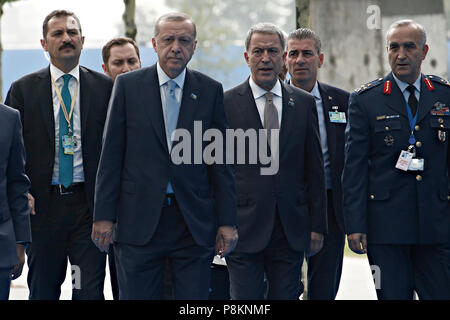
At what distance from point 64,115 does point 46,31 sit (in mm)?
729

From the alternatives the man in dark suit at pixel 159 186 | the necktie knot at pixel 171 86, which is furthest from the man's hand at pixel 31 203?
the necktie knot at pixel 171 86

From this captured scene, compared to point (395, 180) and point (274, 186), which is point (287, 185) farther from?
point (395, 180)

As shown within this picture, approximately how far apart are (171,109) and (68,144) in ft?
3.77

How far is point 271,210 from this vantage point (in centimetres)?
541

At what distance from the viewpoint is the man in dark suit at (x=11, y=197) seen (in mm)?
4504

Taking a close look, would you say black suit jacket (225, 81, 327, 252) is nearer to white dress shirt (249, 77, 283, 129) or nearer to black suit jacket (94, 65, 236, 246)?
white dress shirt (249, 77, 283, 129)

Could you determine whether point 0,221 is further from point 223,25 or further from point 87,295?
point 223,25

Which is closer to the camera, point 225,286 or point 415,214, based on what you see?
point 415,214

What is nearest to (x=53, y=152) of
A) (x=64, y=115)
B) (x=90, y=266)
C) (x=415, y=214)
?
(x=64, y=115)

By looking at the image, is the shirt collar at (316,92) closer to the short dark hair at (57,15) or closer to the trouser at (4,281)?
the short dark hair at (57,15)

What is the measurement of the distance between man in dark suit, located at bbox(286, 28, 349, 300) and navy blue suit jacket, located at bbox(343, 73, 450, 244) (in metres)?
0.71

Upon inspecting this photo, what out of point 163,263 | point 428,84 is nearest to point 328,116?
point 428,84

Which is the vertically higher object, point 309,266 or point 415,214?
point 415,214

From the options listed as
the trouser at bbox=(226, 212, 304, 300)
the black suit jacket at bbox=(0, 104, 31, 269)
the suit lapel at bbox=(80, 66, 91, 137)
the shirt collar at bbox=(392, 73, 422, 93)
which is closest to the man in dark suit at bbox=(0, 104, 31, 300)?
the black suit jacket at bbox=(0, 104, 31, 269)
